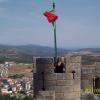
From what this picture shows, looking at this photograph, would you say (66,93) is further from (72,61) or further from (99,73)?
(99,73)

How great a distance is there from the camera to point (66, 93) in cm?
1143

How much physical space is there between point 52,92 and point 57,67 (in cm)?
68

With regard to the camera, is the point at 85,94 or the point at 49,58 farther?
the point at 85,94

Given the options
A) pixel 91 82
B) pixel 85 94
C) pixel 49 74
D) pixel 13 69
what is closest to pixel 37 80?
pixel 49 74

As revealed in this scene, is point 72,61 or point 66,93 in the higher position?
point 72,61

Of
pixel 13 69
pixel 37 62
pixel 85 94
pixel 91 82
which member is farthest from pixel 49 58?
pixel 13 69

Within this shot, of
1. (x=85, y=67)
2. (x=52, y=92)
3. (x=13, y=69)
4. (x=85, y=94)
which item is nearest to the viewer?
(x=52, y=92)

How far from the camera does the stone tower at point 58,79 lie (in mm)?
11445

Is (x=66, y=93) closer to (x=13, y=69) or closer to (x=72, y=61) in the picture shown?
(x=72, y=61)

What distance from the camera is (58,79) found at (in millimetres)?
11492

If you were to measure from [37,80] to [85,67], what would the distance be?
2.41 metres

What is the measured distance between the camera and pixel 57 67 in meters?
11.7

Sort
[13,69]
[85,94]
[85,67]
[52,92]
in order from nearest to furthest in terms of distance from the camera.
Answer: [52,92] < [85,94] < [85,67] < [13,69]

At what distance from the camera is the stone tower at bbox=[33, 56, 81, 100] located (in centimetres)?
1145
